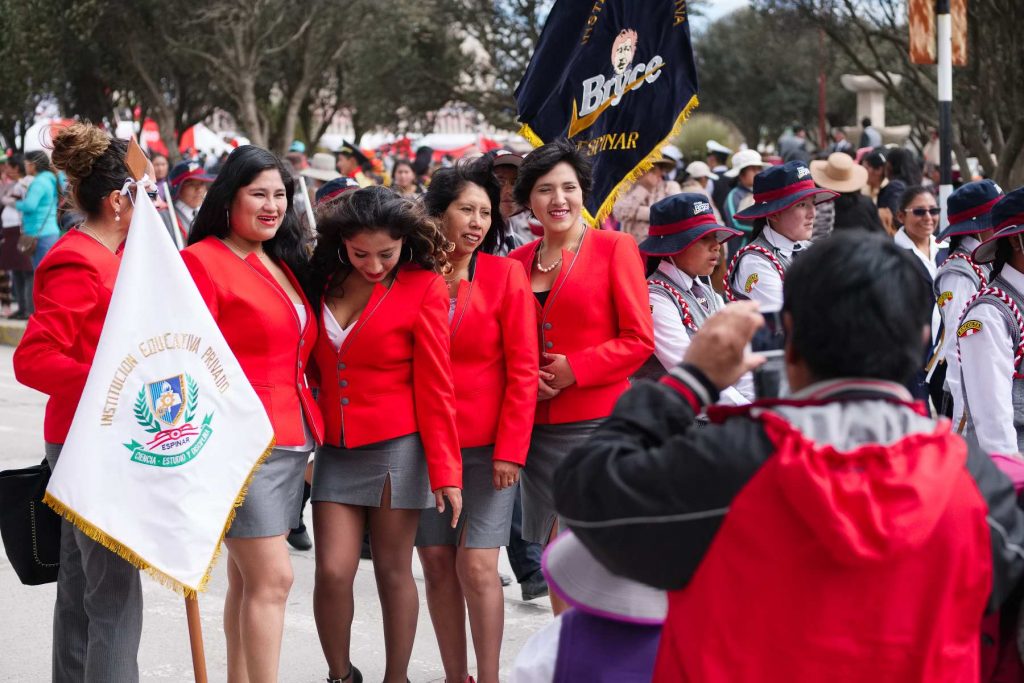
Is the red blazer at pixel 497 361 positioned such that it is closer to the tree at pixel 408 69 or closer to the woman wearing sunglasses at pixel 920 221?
the woman wearing sunglasses at pixel 920 221

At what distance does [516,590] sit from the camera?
610 cm

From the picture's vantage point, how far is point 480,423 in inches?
178

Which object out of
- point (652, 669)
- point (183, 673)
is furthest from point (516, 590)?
point (652, 669)

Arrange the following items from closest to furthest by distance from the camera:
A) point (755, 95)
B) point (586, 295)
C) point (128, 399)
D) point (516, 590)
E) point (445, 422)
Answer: point (128, 399), point (445, 422), point (586, 295), point (516, 590), point (755, 95)

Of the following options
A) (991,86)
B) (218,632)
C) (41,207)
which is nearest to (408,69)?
(41,207)

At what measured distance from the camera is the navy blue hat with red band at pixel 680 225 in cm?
486

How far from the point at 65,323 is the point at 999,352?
9.53ft

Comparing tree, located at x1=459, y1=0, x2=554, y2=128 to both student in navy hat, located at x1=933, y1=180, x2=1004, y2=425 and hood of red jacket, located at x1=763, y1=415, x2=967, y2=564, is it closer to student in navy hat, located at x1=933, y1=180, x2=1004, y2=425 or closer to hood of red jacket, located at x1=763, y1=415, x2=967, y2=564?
student in navy hat, located at x1=933, y1=180, x2=1004, y2=425

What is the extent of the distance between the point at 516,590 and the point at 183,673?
164 cm


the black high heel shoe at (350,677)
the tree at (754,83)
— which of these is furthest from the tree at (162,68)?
the black high heel shoe at (350,677)

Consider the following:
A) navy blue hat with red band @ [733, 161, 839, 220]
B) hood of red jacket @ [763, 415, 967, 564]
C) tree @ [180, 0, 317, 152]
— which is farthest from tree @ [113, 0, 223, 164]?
hood of red jacket @ [763, 415, 967, 564]

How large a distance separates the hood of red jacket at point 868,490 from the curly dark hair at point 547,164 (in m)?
2.87

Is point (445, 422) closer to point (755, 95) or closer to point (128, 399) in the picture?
point (128, 399)

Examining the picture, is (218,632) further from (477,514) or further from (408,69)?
(408,69)
